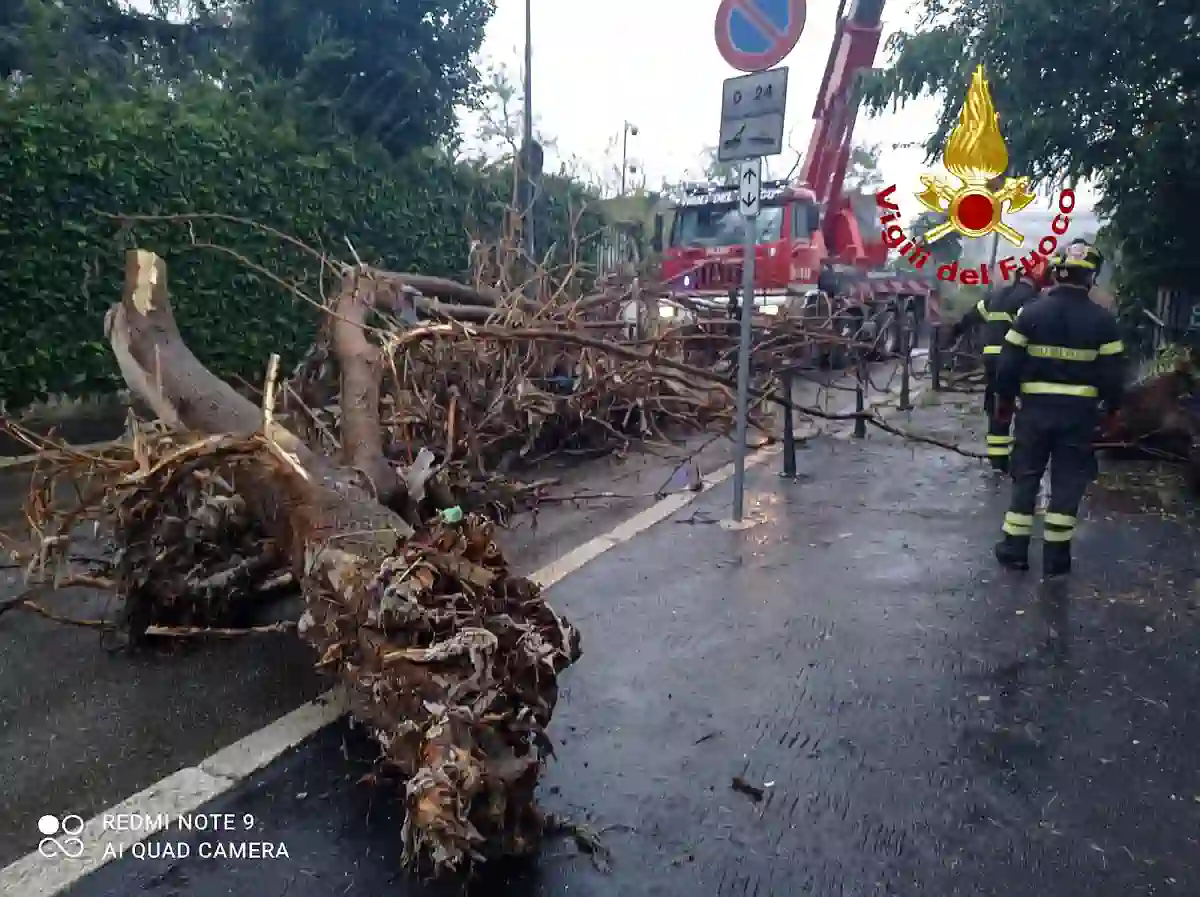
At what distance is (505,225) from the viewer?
390 inches

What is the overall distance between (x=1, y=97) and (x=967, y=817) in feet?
29.9

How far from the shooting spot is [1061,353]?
17.0 ft

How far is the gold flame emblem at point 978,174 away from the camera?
1198 cm

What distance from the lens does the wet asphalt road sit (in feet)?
8.53

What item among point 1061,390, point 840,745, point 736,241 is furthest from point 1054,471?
point 736,241

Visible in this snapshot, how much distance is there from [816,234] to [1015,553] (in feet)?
36.5

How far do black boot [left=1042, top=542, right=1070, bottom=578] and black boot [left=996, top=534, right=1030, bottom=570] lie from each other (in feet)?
0.38

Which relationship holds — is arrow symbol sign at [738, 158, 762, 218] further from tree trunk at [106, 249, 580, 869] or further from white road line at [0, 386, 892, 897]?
white road line at [0, 386, 892, 897]

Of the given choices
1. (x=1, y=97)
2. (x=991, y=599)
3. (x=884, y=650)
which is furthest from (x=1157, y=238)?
(x=1, y=97)

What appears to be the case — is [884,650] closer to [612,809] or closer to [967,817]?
[967,817]

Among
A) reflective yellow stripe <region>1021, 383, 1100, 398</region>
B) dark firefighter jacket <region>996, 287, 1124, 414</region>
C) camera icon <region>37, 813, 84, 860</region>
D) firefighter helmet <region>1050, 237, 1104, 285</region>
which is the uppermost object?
firefighter helmet <region>1050, 237, 1104, 285</region>

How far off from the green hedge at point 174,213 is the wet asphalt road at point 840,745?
4.36 metres

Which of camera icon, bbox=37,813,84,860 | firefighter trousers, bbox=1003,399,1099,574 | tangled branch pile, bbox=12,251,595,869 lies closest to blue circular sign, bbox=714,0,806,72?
firefighter trousers, bbox=1003,399,1099,574

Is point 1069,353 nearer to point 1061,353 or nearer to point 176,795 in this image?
point 1061,353
